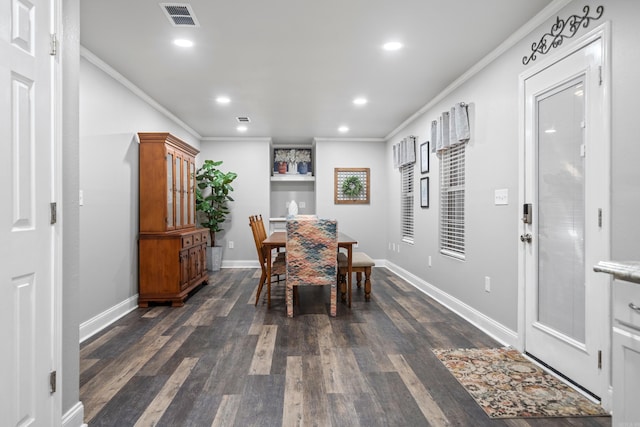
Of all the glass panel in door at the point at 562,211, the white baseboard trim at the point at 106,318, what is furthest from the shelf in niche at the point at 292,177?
the glass panel in door at the point at 562,211

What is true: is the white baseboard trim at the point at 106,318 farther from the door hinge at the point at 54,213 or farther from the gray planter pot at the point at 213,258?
the gray planter pot at the point at 213,258

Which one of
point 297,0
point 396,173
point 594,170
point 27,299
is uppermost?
point 297,0

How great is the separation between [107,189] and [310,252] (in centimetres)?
207

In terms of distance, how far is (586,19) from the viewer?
2037 mm

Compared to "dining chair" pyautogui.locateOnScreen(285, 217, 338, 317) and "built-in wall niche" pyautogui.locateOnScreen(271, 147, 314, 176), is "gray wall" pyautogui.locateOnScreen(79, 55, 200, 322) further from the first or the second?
"built-in wall niche" pyautogui.locateOnScreen(271, 147, 314, 176)

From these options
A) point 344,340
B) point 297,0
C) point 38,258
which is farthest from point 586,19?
point 38,258

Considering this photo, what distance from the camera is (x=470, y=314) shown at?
3379 millimetres

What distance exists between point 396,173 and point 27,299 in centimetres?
540

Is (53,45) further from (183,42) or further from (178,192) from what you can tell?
(178,192)

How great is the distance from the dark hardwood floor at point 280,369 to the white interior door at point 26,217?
0.57m

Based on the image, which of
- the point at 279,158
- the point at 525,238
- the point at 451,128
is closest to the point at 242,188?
the point at 279,158

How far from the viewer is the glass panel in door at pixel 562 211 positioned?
2.11 meters

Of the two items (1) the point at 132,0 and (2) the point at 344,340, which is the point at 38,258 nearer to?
(1) the point at 132,0

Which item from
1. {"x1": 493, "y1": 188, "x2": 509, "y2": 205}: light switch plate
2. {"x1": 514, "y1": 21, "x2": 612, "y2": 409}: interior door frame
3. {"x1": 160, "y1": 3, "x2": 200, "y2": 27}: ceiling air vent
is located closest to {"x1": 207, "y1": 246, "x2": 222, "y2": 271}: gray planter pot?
{"x1": 160, "y1": 3, "x2": 200, "y2": 27}: ceiling air vent
